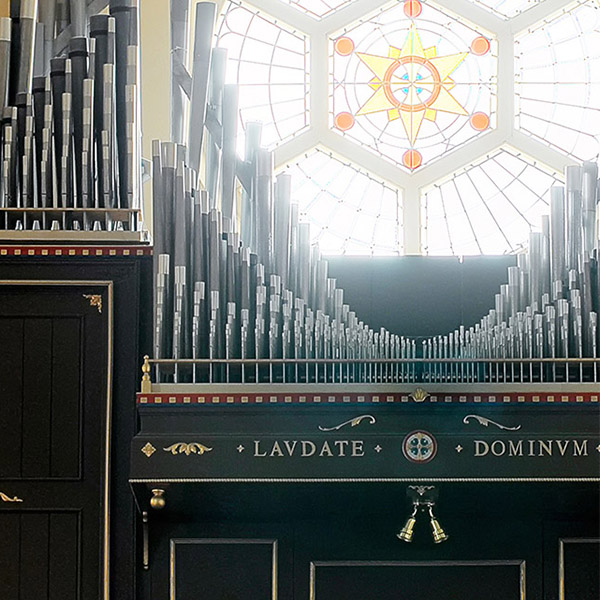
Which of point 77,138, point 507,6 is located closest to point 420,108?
point 507,6

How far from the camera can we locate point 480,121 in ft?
40.6

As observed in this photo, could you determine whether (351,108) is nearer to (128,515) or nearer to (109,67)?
(109,67)

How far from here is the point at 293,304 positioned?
26.7ft

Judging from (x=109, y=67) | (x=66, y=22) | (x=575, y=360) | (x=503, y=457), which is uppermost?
(x=66, y=22)

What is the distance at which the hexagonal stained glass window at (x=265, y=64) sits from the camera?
40.9 ft

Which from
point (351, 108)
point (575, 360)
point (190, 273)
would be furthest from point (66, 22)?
point (575, 360)

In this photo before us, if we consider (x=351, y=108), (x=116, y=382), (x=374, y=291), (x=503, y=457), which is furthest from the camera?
(x=351, y=108)

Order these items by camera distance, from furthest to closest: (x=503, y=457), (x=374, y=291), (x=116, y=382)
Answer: (x=374, y=291) < (x=116, y=382) < (x=503, y=457)

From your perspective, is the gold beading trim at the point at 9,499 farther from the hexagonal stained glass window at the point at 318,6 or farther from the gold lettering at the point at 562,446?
the hexagonal stained glass window at the point at 318,6

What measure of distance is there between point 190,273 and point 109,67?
63.6 inches

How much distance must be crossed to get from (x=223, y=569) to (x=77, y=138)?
2.95m

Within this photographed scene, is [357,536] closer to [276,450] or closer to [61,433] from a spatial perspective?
[276,450]

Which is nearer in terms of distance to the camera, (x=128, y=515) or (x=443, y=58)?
(x=128, y=515)

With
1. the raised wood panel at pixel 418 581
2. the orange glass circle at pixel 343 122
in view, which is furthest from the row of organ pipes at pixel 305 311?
the orange glass circle at pixel 343 122
